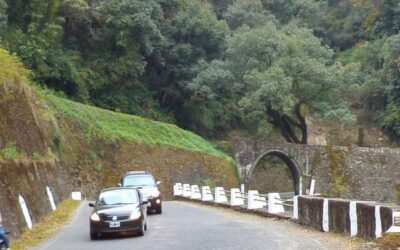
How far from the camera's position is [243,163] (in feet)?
173

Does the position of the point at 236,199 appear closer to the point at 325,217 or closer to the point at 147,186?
the point at 147,186

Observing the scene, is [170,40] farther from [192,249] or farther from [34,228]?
[192,249]

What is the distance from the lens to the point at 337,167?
163 feet

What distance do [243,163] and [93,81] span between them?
1364 centimetres

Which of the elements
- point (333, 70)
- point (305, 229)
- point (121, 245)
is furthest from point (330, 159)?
point (121, 245)

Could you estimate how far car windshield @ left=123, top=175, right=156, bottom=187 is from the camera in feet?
85.8

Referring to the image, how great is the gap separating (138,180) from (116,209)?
8.83 meters

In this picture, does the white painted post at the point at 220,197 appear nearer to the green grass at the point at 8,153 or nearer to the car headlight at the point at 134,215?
the green grass at the point at 8,153

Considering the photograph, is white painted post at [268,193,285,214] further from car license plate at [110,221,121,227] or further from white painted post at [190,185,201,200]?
white painted post at [190,185,201,200]

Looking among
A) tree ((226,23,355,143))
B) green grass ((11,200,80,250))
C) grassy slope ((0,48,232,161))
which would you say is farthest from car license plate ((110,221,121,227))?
tree ((226,23,355,143))

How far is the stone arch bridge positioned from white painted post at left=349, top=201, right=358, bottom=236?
32890 millimetres

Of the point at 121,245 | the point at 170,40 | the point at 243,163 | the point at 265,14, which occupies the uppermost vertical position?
the point at 265,14

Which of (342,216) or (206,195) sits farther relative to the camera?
(206,195)

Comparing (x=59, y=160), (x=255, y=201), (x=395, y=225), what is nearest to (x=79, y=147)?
(x=59, y=160)
